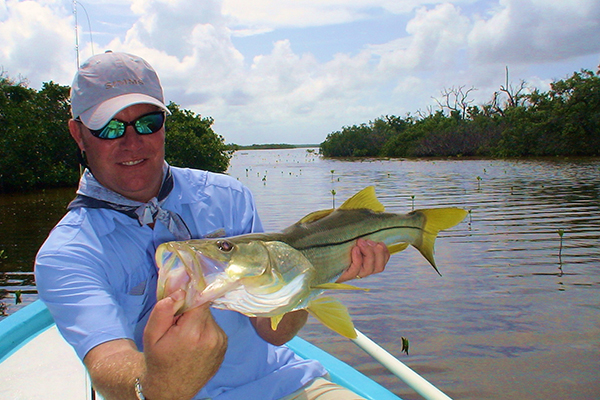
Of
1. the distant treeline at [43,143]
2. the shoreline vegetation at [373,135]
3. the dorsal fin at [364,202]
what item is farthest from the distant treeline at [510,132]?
the dorsal fin at [364,202]

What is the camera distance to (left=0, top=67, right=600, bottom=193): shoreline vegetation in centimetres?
2905

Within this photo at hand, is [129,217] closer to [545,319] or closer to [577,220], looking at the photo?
[545,319]

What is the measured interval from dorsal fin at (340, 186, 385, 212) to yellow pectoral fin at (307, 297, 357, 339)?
2.44ft

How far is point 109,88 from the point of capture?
2.70 metres

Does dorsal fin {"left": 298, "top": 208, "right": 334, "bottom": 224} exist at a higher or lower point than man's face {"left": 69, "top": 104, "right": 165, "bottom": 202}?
lower

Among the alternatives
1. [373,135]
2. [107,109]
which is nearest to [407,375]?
[107,109]

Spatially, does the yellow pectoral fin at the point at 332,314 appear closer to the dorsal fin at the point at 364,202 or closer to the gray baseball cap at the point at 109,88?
the dorsal fin at the point at 364,202

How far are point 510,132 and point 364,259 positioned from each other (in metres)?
53.4

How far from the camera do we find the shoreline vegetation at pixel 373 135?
2905 centimetres

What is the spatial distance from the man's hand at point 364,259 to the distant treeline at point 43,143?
3097cm

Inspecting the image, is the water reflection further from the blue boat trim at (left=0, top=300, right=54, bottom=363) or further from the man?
the blue boat trim at (left=0, top=300, right=54, bottom=363)

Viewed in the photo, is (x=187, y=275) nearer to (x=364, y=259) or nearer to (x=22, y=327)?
(x=364, y=259)

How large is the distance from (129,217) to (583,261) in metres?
9.51

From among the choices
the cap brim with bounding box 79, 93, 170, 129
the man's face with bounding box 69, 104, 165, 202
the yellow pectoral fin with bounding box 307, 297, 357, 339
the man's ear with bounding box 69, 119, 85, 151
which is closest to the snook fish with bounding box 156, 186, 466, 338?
the yellow pectoral fin with bounding box 307, 297, 357, 339
